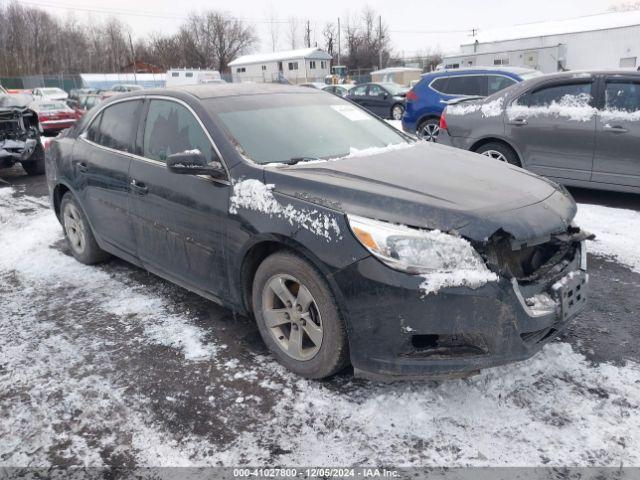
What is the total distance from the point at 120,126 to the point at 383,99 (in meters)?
15.7


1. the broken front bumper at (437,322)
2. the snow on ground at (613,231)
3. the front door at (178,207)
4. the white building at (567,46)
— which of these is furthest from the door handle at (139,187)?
the white building at (567,46)

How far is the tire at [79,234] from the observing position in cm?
484

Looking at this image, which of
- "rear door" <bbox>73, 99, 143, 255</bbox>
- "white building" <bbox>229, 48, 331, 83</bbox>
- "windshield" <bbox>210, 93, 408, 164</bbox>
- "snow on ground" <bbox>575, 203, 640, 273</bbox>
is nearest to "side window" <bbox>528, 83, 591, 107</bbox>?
"snow on ground" <bbox>575, 203, 640, 273</bbox>

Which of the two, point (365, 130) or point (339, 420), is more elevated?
point (365, 130)

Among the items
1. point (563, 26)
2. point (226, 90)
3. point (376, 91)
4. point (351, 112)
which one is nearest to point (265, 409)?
point (226, 90)

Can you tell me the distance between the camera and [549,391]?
2789mm

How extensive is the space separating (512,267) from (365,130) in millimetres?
1800

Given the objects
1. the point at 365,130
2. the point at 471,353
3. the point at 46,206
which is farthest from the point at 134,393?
the point at 46,206

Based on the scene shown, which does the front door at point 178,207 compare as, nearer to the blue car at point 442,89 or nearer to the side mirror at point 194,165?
the side mirror at point 194,165

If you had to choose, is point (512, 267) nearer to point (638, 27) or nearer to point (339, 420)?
point (339, 420)

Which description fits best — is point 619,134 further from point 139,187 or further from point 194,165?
point 139,187

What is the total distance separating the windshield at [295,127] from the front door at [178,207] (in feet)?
0.77

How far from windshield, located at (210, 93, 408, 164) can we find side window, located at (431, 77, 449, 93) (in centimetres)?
777

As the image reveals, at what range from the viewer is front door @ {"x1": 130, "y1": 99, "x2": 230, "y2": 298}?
10.8 feet
